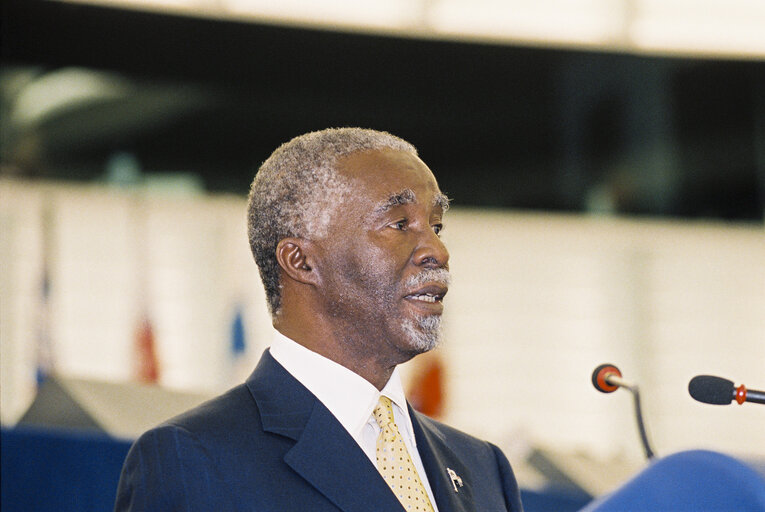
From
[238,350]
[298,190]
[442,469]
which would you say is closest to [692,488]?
[442,469]

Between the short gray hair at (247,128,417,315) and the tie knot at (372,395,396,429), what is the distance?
0.70 feet

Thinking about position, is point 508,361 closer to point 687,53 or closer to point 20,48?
point 687,53

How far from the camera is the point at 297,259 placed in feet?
4.97

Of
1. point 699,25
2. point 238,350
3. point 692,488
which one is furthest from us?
point 699,25

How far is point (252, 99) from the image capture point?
27.9 feet

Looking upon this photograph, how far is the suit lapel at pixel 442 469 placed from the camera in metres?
1.42

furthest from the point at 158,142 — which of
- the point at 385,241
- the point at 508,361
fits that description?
the point at 385,241

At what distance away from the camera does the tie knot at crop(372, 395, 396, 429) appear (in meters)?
1.44

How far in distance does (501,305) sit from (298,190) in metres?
7.76

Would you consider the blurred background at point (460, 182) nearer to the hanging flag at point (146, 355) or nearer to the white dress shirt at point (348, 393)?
the hanging flag at point (146, 355)

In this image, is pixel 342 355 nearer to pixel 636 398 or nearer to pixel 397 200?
pixel 397 200

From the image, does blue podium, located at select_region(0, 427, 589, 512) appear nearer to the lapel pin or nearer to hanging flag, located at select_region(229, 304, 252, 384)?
the lapel pin

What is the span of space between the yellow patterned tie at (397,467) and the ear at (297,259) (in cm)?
21

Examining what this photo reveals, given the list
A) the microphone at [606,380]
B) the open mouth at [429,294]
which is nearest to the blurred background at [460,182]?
the microphone at [606,380]
